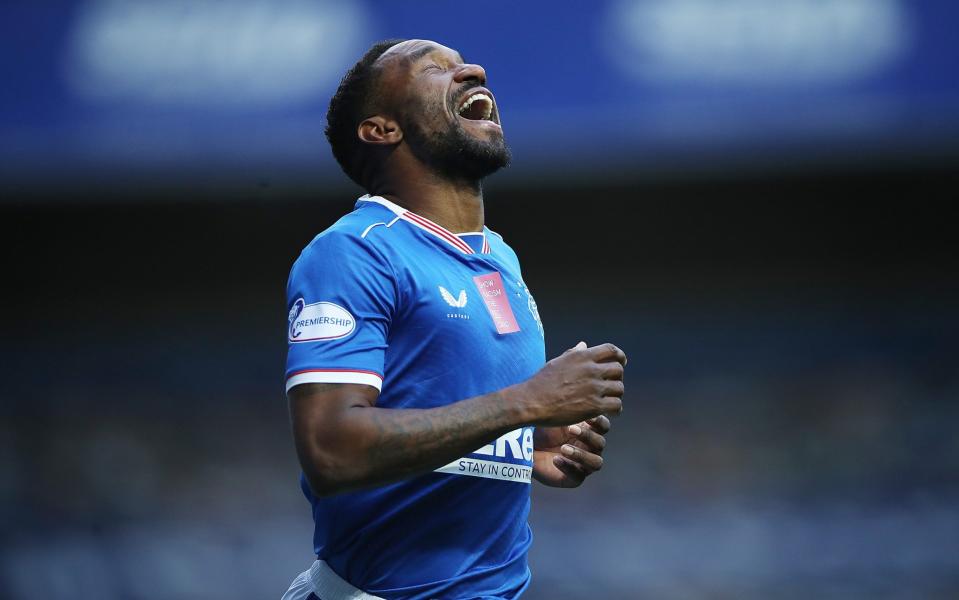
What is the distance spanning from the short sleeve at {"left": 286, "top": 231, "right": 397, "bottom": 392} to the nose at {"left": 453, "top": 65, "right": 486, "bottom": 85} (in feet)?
2.02

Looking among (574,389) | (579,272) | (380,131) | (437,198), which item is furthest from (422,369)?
(579,272)

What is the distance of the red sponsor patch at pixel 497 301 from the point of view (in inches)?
98.9

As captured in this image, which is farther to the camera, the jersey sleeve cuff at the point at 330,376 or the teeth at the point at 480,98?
the teeth at the point at 480,98

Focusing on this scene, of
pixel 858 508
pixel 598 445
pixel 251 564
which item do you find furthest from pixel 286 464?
pixel 598 445

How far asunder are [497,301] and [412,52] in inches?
28.6

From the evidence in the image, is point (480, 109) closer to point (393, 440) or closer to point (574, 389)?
point (574, 389)

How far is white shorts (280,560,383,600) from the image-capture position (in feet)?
7.89

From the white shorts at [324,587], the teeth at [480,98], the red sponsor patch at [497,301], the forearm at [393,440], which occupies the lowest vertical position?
the white shorts at [324,587]

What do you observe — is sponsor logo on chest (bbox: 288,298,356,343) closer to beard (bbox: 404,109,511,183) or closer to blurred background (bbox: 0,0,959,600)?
beard (bbox: 404,109,511,183)

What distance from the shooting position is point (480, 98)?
2.81 metres

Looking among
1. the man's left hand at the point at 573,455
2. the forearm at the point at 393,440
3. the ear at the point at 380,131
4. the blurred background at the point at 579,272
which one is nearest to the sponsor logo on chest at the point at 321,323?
the forearm at the point at 393,440

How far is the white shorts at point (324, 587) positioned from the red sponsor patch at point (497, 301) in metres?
0.66

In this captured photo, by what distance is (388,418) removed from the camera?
2143 millimetres

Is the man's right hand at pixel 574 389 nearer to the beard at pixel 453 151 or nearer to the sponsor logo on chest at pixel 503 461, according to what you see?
the sponsor logo on chest at pixel 503 461
